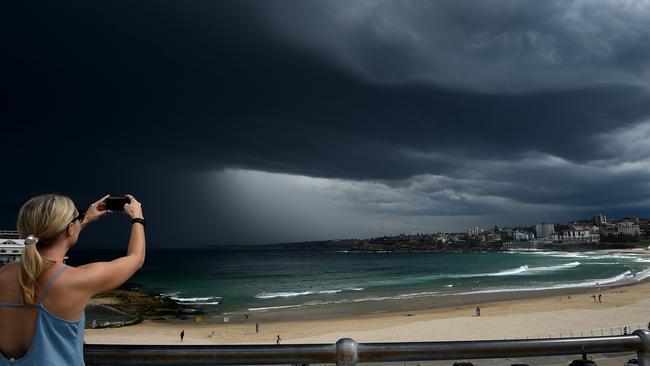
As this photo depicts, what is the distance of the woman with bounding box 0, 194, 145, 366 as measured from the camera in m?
1.61

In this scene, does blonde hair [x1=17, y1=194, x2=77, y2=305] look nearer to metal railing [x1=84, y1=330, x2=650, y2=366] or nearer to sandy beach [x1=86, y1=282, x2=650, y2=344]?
metal railing [x1=84, y1=330, x2=650, y2=366]

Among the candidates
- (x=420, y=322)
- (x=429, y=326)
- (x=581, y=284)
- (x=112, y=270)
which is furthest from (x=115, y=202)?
(x=581, y=284)

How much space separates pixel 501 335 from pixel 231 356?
1043 inches

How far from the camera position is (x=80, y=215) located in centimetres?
187

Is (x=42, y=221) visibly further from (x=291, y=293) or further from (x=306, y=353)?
(x=291, y=293)

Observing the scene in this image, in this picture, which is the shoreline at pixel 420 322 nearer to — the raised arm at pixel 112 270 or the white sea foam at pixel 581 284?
the white sea foam at pixel 581 284

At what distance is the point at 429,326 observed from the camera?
28.1 metres

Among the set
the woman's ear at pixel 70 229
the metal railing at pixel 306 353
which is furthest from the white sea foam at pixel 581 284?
the woman's ear at pixel 70 229

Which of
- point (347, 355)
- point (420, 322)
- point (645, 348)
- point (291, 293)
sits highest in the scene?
point (347, 355)

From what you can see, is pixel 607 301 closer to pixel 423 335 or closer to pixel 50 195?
pixel 423 335

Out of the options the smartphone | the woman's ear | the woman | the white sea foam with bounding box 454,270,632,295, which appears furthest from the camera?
the white sea foam with bounding box 454,270,632,295

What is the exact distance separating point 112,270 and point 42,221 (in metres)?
0.35

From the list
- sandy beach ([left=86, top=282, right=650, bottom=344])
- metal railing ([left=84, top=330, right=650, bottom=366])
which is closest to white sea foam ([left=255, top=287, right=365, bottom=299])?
sandy beach ([left=86, top=282, right=650, bottom=344])

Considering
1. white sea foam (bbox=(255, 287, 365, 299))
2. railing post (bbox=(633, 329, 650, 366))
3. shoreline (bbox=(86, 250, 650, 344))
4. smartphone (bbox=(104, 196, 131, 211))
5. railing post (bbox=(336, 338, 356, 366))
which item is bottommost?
white sea foam (bbox=(255, 287, 365, 299))
